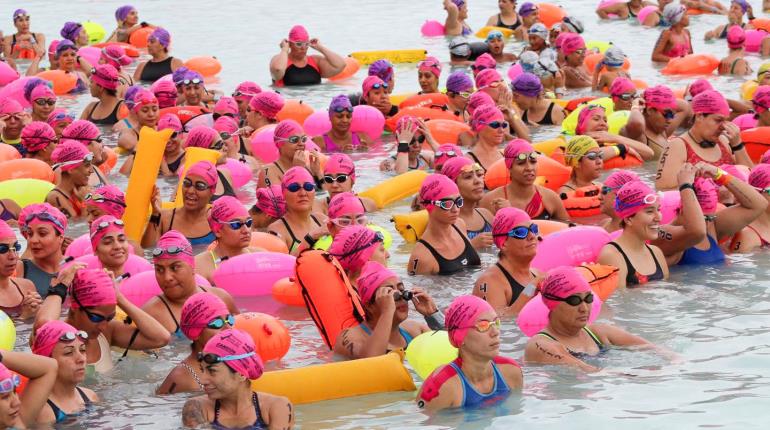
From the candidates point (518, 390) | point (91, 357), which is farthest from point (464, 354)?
point (91, 357)

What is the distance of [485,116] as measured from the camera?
15.8m

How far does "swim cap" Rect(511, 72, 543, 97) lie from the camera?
64.3 ft

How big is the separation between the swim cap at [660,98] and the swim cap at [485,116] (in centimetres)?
212

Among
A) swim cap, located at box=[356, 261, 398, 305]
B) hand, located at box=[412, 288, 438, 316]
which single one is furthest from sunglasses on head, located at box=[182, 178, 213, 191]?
hand, located at box=[412, 288, 438, 316]

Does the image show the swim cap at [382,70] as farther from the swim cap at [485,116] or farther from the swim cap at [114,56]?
the swim cap at [485,116]

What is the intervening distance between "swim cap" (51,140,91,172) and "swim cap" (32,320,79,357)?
5729 millimetres

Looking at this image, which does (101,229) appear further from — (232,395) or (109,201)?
(232,395)

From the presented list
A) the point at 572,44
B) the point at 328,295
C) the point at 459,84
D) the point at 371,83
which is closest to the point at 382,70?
the point at 371,83

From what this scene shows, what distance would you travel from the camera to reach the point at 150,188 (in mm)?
13820

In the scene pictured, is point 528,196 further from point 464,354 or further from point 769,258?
point 464,354

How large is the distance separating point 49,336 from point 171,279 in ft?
5.83

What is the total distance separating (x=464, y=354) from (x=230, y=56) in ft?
69.5

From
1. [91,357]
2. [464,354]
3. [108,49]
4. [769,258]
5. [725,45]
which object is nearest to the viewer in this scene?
[464,354]

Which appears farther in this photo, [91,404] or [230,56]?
[230,56]
